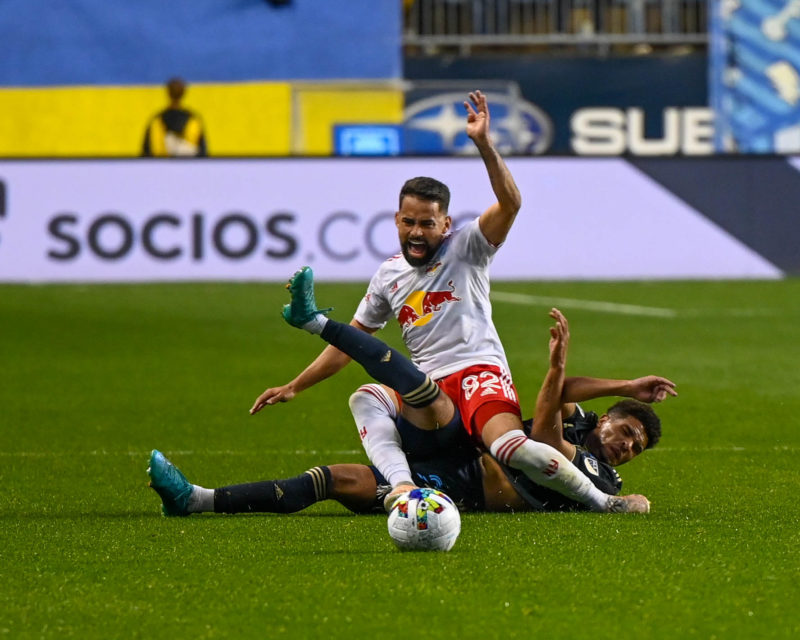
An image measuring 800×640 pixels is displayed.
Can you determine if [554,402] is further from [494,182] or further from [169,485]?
[169,485]

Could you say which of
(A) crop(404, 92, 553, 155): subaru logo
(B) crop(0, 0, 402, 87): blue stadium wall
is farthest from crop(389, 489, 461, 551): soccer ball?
(B) crop(0, 0, 402, 87): blue stadium wall

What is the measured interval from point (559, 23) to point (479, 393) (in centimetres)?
2250

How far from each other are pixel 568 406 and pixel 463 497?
0.62 metres

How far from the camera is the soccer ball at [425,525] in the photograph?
5.82 m

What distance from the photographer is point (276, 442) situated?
933 cm

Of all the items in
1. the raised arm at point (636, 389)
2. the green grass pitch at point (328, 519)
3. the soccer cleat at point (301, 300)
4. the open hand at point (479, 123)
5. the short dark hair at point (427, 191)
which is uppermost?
the open hand at point (479, 123)

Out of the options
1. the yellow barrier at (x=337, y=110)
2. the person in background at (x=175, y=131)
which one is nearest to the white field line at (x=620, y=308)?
the person in background at (x=175, y=131)

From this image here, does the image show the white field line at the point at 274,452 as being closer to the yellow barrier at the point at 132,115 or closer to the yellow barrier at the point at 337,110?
the yellow barrier at the point at 337,110

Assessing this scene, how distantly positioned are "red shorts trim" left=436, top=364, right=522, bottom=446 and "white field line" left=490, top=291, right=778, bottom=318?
9.26m

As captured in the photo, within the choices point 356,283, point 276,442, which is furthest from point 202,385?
point 356,283

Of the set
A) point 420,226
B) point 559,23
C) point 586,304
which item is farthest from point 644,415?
point 559,23

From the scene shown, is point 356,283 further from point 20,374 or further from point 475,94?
point 475,94

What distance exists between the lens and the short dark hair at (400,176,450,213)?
22.5 ft

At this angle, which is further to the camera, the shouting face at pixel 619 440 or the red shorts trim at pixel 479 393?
the shouting face at pixel 619 440
